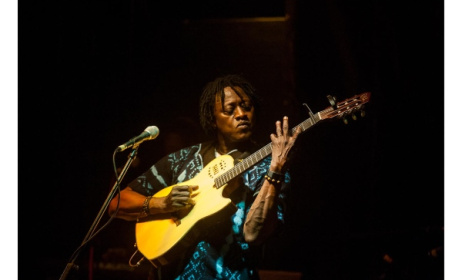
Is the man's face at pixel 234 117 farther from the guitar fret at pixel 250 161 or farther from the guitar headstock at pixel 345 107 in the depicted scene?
the guitar headstock at pixel 345 107

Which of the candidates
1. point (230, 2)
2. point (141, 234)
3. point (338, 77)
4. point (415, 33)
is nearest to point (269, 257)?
point (141, 234)

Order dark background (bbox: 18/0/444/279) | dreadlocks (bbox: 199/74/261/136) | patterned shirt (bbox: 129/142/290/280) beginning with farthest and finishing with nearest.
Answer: dark background (bbox: 18/0/444/279) < dreadlocks (bbox: 199/74/261/136) < patterned shirt (bbox: 129/142/290/280)

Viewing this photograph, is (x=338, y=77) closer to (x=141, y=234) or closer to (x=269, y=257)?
(x=269, y=257)

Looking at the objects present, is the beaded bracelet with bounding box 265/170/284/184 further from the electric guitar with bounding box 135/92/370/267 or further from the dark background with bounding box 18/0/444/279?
the dark background with bounding box 18/0/444/279

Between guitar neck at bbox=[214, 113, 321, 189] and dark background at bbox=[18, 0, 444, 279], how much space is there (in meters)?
0.09

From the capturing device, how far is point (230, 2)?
4652 millimetres

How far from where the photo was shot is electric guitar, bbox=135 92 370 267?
2164mm

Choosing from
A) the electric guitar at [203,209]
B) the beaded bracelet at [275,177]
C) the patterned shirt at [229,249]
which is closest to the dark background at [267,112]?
the electric guitar at [203,209]

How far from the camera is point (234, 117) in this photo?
262 centimetres

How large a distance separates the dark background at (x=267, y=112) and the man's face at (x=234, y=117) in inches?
20.9

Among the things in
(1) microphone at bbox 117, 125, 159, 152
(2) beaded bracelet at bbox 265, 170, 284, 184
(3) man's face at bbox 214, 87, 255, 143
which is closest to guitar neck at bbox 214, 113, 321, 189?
(2) beaded bracelet at bbox 265, 170, 284, 184

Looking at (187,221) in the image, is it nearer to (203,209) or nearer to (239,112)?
(203,209)

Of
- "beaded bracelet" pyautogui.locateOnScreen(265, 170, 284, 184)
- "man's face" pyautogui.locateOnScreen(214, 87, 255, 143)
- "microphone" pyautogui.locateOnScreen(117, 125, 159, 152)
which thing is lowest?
"beaded bracelet" pyautogui.locateOnScreen(265, 170, 284, 184)

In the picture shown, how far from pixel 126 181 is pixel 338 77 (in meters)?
2.21
